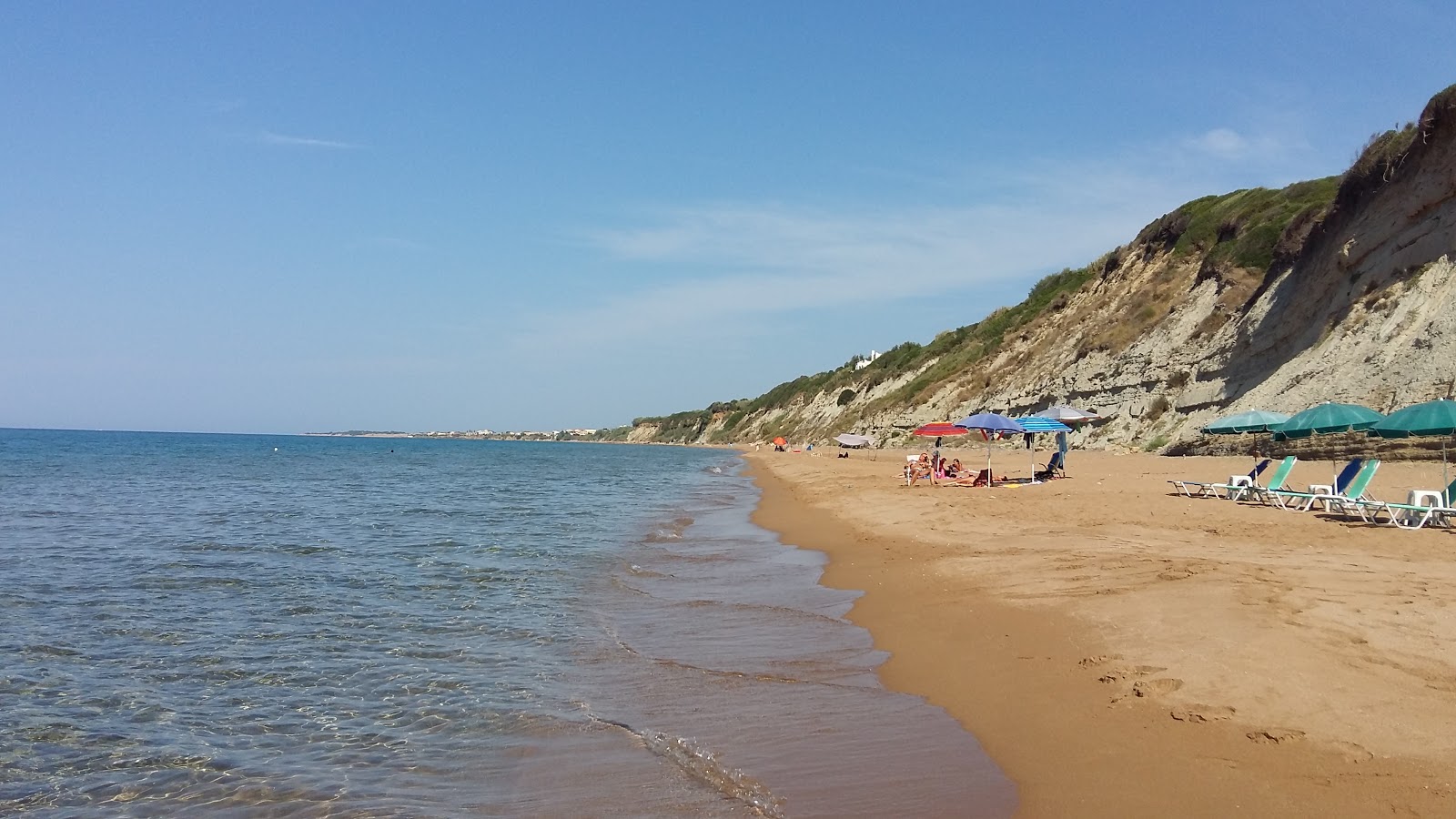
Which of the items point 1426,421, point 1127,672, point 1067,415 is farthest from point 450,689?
point 1067,415

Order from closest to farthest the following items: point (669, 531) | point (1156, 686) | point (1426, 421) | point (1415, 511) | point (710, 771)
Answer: point (710, 771) < point (1156, 686) < point (1415, 511) < point (1426, 421) < point (669, 531)

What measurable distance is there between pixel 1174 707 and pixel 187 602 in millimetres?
9898

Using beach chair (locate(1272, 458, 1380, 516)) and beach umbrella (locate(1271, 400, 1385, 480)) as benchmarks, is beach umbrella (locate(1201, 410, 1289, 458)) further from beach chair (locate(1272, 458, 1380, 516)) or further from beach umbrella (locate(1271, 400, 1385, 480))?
beach chair (locate(1272, 458, 1380, 516))

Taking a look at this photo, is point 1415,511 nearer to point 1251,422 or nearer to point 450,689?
point 1251,422

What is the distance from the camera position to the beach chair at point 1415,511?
1204 cm

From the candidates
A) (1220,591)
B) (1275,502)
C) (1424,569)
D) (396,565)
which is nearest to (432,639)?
(396,565)

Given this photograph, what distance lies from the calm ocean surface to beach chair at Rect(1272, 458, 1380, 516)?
750 centimetres

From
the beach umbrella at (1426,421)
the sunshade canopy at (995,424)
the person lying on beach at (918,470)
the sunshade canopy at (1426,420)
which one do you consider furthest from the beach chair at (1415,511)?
the person lying on beach at (918,470)

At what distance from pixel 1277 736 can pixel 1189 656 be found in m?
1.52

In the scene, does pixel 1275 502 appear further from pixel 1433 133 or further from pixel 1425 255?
pixel 1433 133

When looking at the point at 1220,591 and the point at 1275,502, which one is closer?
the point at 1220,591

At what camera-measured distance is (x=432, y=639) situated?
29.2 ft

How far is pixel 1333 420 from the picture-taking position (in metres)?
15.9

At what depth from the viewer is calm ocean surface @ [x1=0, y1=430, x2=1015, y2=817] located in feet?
16.8
